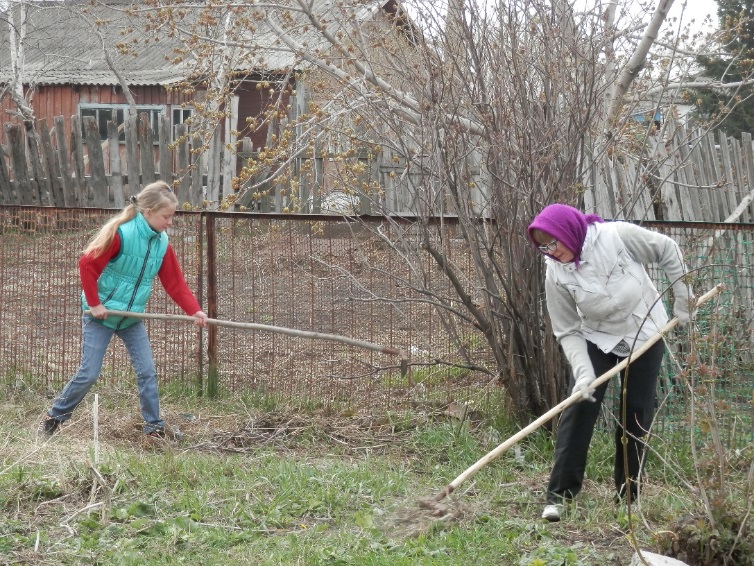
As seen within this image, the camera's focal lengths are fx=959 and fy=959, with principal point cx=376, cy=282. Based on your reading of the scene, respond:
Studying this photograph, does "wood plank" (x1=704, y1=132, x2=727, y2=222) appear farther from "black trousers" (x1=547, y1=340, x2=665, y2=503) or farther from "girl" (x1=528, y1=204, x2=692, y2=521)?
"black trousers" (x1=547, y1=340, x2=665, y2=503)

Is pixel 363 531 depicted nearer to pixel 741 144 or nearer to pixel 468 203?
pixel 468 203

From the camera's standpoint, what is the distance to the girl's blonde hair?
6.02 meters

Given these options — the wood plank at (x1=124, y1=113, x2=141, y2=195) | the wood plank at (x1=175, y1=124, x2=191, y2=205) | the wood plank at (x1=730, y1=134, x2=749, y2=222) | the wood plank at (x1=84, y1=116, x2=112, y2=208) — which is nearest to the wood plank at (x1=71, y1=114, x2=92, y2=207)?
the wood plank at (x1=84, y1=116, x2=112, y2=208)

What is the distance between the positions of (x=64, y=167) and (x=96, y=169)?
0.54 m

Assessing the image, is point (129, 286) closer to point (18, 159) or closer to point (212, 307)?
point (212, 307)

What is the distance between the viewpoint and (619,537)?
4387 millimetres

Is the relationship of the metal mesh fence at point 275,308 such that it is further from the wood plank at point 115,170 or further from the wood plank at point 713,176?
the wood plank at point 115,170

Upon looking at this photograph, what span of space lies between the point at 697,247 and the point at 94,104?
20406mm

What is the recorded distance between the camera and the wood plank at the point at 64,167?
1340 cm

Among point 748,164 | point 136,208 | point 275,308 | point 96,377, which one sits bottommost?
point 96,377

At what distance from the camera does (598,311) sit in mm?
4695

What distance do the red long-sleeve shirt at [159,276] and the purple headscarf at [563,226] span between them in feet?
8.77

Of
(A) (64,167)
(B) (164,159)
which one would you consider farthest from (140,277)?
(A) (64,167)

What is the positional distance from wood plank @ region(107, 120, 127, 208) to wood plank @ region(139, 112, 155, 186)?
1.35ft
